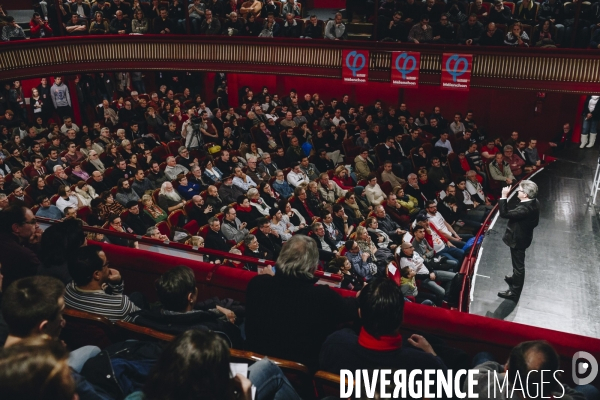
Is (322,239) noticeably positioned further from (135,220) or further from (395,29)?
(395,29)

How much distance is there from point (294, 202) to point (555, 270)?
12.1ft

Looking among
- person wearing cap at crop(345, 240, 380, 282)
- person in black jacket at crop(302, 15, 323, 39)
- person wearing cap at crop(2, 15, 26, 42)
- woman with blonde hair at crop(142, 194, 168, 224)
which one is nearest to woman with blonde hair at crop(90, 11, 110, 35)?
person wearing cap at crop(2, 15, 26, 42)

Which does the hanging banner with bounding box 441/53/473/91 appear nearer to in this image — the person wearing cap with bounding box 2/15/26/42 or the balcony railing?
the balcony railing

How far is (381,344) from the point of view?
8.03 ft

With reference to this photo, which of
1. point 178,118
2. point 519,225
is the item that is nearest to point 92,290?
point 519,225

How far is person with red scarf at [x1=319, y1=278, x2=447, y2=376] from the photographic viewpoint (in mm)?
2426

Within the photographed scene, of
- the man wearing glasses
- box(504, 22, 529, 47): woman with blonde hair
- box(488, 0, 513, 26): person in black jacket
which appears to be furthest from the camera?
box(488, 0, 513, 26): person in black jacket

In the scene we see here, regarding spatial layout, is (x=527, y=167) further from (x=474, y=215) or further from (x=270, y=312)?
(x=270, y=312)

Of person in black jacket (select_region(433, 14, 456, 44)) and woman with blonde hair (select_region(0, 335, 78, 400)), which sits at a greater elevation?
person in black jacket (select_region(433, 14, 456, 44))

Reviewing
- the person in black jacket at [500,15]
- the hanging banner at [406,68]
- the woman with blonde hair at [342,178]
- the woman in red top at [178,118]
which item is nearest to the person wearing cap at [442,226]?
the woman with blonde hair at [342,178]

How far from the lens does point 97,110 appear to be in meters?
13.4

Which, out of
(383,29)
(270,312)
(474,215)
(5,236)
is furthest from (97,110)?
(270,312)

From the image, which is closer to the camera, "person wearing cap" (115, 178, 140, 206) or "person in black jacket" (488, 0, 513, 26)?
"person wearing cap" (115, 178, 140, 206)

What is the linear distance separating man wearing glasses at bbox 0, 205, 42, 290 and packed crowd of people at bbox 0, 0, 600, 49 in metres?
8.89
